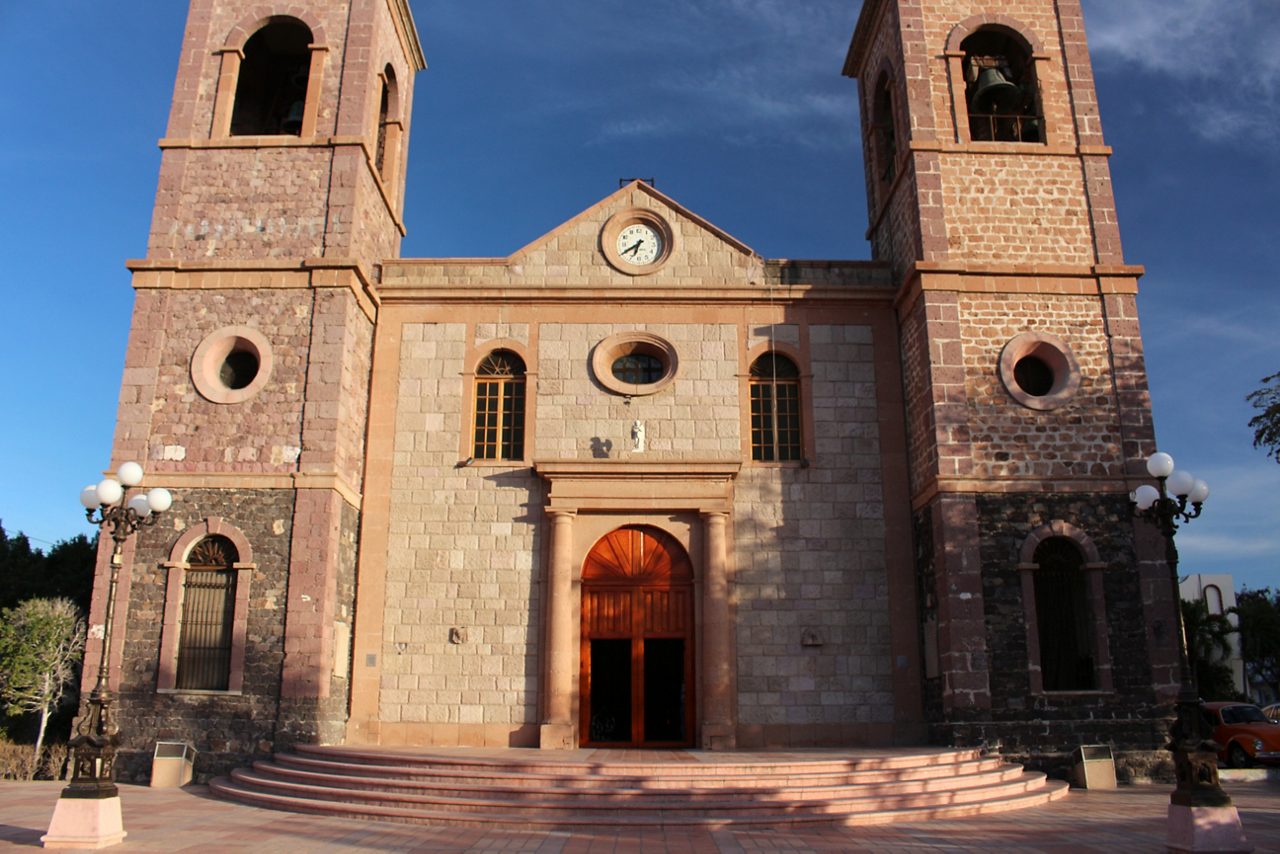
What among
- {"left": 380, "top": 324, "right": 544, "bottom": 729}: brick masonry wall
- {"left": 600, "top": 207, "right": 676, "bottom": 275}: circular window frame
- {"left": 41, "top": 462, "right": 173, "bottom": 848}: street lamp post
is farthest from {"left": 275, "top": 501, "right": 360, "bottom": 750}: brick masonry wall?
{"left": 600, "top": 207, "right": 676, "bottom": 275}: circular window frame

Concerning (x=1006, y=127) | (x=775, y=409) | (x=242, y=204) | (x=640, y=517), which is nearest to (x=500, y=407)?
(x=640, y=517)

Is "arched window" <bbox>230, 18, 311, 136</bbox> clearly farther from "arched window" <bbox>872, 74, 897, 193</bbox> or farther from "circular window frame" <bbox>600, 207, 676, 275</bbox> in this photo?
"arched window" <bbox>872, 74, 897, 193</bbox>

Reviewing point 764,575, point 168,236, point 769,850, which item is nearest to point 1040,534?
point 764,575

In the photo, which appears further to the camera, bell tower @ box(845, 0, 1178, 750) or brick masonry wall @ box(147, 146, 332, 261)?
brick masonry wall @ box(147, 146, 332, 261)

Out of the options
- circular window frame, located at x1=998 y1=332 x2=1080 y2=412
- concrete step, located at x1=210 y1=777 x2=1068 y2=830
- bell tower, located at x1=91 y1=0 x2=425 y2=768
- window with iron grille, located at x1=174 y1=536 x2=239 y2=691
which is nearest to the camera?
concrete step, located at x1=210 y1=777 x2=1068 y2=830

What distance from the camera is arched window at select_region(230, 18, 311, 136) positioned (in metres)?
19.9

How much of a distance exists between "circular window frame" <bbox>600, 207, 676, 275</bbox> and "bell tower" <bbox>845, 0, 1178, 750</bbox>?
4.47 metres

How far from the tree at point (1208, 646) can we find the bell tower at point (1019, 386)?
57.5 feet

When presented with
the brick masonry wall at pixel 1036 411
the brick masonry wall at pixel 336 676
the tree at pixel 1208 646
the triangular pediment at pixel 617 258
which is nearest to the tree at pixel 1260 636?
the tree at pixel 1208 646

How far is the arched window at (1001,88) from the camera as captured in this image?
1853cm

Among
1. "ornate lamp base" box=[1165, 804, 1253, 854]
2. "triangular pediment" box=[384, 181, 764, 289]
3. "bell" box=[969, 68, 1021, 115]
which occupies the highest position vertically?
"bell" box=[969, 68, 1021, 115]

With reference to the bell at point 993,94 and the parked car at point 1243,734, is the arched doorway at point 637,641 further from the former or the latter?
the bell at point 993,94

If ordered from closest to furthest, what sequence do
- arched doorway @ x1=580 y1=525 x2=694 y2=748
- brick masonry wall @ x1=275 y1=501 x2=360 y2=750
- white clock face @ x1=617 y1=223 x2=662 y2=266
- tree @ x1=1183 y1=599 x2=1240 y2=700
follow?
brick masonry wall @ x1=275 y1=501 x2=360 y2=750
arched doorway @ x1=580 y1=525 x2=694 y2=748
white clock face @ x1=617 y1=223 x2=662 y2=266
tree @ x1=1183 y1=599 x2=1240 y2=700

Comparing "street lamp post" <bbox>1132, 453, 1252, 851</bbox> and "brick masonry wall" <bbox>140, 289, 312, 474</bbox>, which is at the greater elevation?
"brick masonry wall" <bbox>140, 289, 312, 474</bbox>
